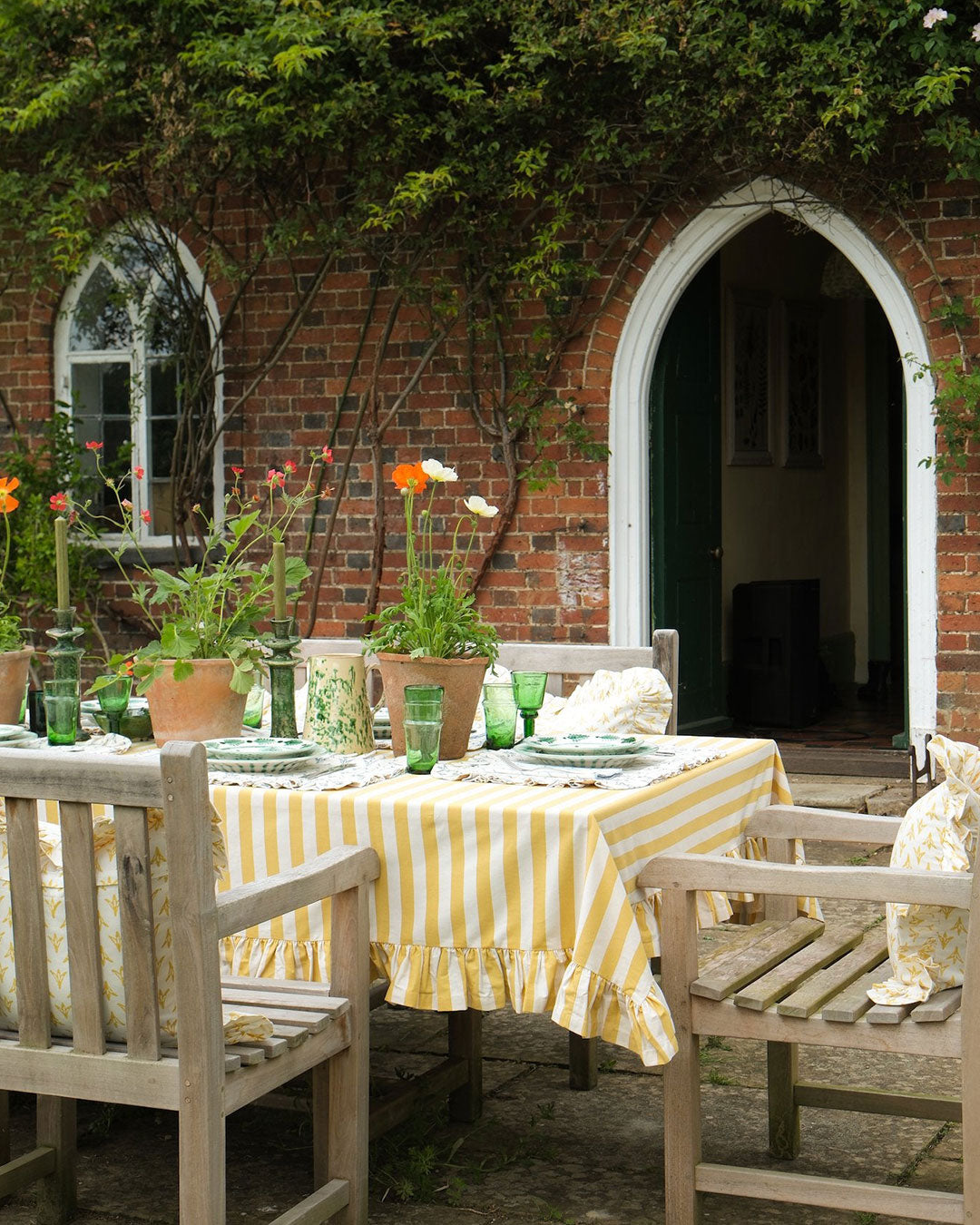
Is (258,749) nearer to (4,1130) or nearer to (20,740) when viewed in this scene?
(20,740)

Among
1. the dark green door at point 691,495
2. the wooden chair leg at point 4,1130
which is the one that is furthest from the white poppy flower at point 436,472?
the dark green door at point 691,495

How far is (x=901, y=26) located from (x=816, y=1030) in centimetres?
481

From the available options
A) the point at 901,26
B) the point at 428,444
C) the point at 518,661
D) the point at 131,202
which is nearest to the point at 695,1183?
the point at 518,661

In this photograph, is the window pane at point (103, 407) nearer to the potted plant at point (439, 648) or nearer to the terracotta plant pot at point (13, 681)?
the terracotta plant pot at point (13, 681)

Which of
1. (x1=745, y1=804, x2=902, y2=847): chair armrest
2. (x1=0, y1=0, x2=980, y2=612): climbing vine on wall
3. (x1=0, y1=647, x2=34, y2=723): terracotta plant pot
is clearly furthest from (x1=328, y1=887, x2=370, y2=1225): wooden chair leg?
(x1=0, y1=0, x2=980, y2=612): climbing vine on wall

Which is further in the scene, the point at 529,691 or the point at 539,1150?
the point at 529,691

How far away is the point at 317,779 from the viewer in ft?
9.91

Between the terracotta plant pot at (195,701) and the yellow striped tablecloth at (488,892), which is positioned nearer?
the yellow striped tablecloth at (488,892)

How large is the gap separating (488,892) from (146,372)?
6366mm

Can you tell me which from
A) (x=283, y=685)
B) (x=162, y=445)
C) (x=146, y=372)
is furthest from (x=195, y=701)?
(x=146, y=372)

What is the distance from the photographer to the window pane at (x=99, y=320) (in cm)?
871

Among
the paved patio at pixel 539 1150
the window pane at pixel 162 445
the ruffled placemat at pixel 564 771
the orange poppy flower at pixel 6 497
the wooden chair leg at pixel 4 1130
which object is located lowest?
the paved patio at pixel 539 1150

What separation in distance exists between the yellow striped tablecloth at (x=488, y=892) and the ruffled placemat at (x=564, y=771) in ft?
0.12

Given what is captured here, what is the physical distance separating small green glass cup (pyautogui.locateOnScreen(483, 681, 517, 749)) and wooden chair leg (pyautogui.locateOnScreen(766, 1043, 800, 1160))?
2.57 feet
